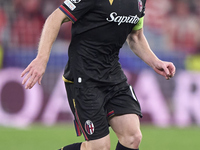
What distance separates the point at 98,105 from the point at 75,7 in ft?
3.16

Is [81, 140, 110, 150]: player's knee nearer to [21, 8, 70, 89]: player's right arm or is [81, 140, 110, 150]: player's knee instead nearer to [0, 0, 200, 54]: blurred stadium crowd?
[21, 8, 70, 89]: player's right arm

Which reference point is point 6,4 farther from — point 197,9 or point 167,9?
point 197,9

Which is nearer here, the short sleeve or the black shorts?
the short sleeve

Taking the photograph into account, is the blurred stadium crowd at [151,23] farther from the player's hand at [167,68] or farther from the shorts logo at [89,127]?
the shorts logo at [89,127]

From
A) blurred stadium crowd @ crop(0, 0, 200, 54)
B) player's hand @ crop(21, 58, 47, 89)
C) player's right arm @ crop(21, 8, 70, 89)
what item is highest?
player's right arm @ crop(21, 8, 70, 89)

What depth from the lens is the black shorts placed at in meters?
4.55

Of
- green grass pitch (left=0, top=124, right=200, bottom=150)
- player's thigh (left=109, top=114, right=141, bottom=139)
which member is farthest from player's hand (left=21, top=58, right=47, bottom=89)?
green grass pitch (left=0, top=124, right=200, bottom=150)

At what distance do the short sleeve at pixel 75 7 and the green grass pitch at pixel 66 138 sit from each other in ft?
10.6

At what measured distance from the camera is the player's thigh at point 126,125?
4.59m

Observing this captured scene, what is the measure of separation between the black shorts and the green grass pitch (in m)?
2.55

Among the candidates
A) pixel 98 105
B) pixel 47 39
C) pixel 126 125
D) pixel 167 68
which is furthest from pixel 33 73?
pixel 167 68

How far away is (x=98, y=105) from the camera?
15.0 ft

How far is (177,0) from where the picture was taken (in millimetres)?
12305

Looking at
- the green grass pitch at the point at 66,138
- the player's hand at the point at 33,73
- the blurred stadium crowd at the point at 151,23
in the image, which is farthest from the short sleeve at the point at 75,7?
the blurred stadium crowd at the point at 151,23
